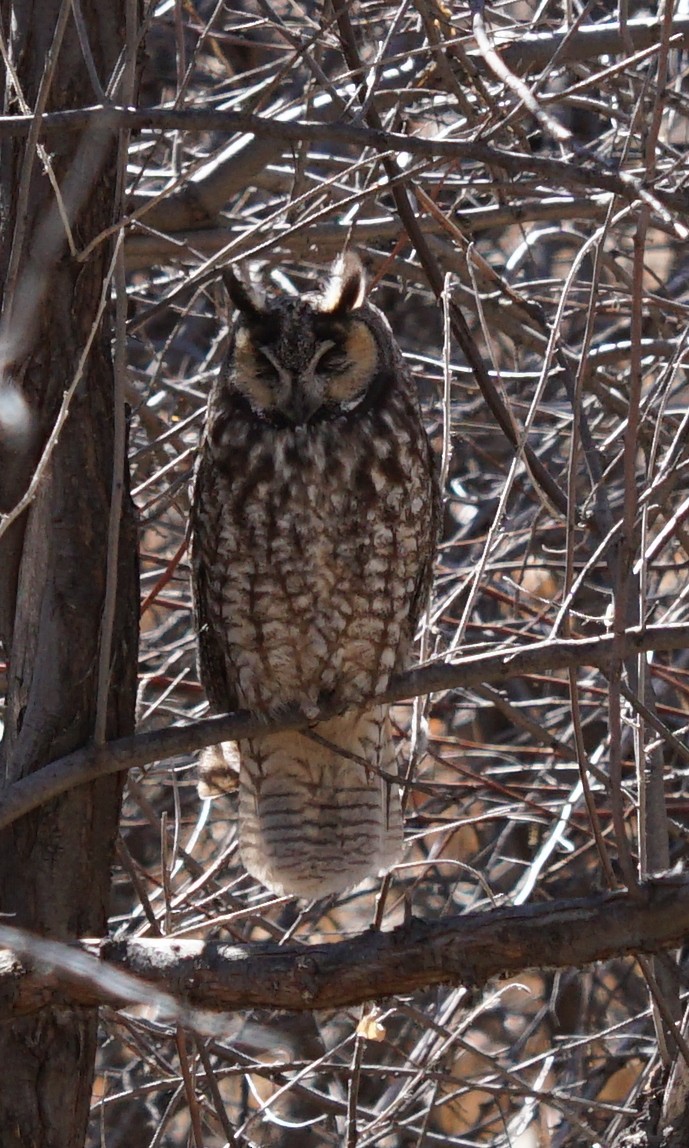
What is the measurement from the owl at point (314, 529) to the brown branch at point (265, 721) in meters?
0.55

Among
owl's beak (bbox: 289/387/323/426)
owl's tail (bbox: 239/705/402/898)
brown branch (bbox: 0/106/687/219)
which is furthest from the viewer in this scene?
owl's tail (bbox: 239/705/402/898)

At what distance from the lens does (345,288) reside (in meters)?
3.01

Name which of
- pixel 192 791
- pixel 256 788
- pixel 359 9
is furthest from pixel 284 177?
pixel 192 791

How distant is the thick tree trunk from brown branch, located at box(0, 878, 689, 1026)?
32 cm

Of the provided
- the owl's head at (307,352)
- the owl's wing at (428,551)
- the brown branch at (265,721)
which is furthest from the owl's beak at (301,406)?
the brown branch at (265,721)

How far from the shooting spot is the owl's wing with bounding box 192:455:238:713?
3.14 metres

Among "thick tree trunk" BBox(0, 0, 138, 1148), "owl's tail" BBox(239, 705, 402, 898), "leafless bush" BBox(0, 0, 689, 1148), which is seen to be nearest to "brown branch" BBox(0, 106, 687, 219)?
"leafless bush" BBox(0, 0, 689, 1148)

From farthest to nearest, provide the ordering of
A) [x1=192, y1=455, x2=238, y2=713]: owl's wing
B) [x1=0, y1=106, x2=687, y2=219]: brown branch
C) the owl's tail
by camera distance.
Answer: the owl's tail → [x1=192, y1=455, x2=238, y2=713]: owl's wing → [x1=0, y1=106, x2=687, y2=219]: brown branch

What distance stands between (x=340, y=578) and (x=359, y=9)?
1.45 m

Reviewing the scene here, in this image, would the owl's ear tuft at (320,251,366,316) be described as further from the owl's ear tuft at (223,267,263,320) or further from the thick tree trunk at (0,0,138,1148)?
the thick tree trunk at (0,0,138,1148)

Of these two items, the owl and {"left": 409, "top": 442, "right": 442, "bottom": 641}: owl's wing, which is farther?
{"left": 409, "top": 442, "right": 442, "bottom": 641}: owl's wing

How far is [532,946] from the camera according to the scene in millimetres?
2166

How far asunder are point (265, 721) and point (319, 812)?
90 cm

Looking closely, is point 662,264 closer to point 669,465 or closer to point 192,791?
point 192,791
